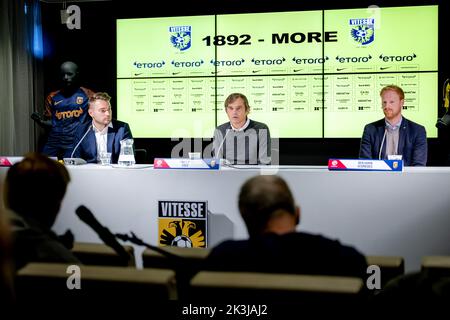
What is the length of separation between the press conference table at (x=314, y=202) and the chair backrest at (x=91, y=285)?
115cm

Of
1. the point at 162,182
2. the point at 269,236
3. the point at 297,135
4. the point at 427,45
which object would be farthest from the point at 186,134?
the point at 269,236

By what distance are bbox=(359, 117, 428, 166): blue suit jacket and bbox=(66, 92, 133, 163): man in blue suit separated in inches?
68.1

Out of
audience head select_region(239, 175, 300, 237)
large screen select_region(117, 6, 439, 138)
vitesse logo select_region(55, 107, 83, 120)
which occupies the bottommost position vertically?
audience head select_region(239, 175, 300, 237)

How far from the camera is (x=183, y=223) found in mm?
2602

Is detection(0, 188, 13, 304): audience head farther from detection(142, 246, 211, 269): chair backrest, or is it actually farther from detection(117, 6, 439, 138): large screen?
detection(117, 6, 439, 138): large screen

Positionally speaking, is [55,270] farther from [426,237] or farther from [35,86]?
[35,86]

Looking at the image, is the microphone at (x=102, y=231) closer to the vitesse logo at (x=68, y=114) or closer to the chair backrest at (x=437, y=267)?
the chair backrest at (x=437, y=267)

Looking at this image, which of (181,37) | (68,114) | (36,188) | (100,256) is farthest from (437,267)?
(68,114)

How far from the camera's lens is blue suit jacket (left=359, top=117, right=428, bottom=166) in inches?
151

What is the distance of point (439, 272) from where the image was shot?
1.61 metres

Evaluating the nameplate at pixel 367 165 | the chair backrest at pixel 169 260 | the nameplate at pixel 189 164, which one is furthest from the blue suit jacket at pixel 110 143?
the chair backrest at pixel 169 260

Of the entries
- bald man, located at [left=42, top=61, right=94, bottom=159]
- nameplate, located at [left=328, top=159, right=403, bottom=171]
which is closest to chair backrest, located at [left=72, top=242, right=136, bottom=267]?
nameplate, located at [left=328, top=159, right=403, bottom=171]

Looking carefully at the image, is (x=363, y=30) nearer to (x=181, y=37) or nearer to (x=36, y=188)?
(x=181, y=37)

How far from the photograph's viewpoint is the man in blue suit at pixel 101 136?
3926 mm
